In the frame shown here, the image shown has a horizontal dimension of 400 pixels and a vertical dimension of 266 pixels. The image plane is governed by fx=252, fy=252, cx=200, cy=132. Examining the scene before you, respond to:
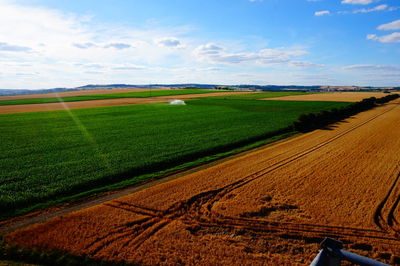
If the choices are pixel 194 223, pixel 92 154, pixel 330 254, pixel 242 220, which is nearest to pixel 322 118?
pixel 242 220

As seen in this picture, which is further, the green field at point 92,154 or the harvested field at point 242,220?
the green field at point 92,154

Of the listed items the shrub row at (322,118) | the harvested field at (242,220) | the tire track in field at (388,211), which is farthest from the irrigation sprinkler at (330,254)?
the shrub row at (322,118)

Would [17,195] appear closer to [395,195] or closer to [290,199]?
[290,199]

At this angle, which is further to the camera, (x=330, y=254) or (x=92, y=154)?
(x=92, y=154)

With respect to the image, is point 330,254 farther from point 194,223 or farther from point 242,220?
point 194,223

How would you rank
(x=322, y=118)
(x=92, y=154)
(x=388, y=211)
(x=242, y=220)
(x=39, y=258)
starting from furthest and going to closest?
(x=322, y=118)
(x=92, y=154)
(x=388, y=211)
(x=242, y=220)
(x=39, y=258)

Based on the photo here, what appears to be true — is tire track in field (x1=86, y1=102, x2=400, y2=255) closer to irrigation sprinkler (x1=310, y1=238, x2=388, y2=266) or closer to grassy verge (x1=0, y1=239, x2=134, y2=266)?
grassy verge (x1=0, y1=239, x2=134, y2=266)

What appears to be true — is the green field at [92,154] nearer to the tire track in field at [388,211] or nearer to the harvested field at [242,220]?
the harvested field at [242,220]

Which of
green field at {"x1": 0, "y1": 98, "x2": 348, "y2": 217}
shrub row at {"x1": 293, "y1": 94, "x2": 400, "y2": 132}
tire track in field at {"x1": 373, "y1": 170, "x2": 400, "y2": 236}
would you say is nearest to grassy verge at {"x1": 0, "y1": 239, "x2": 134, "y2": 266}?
green field at {"x1": 0, "y1": 98, "x2": 348, "y2": 217}
